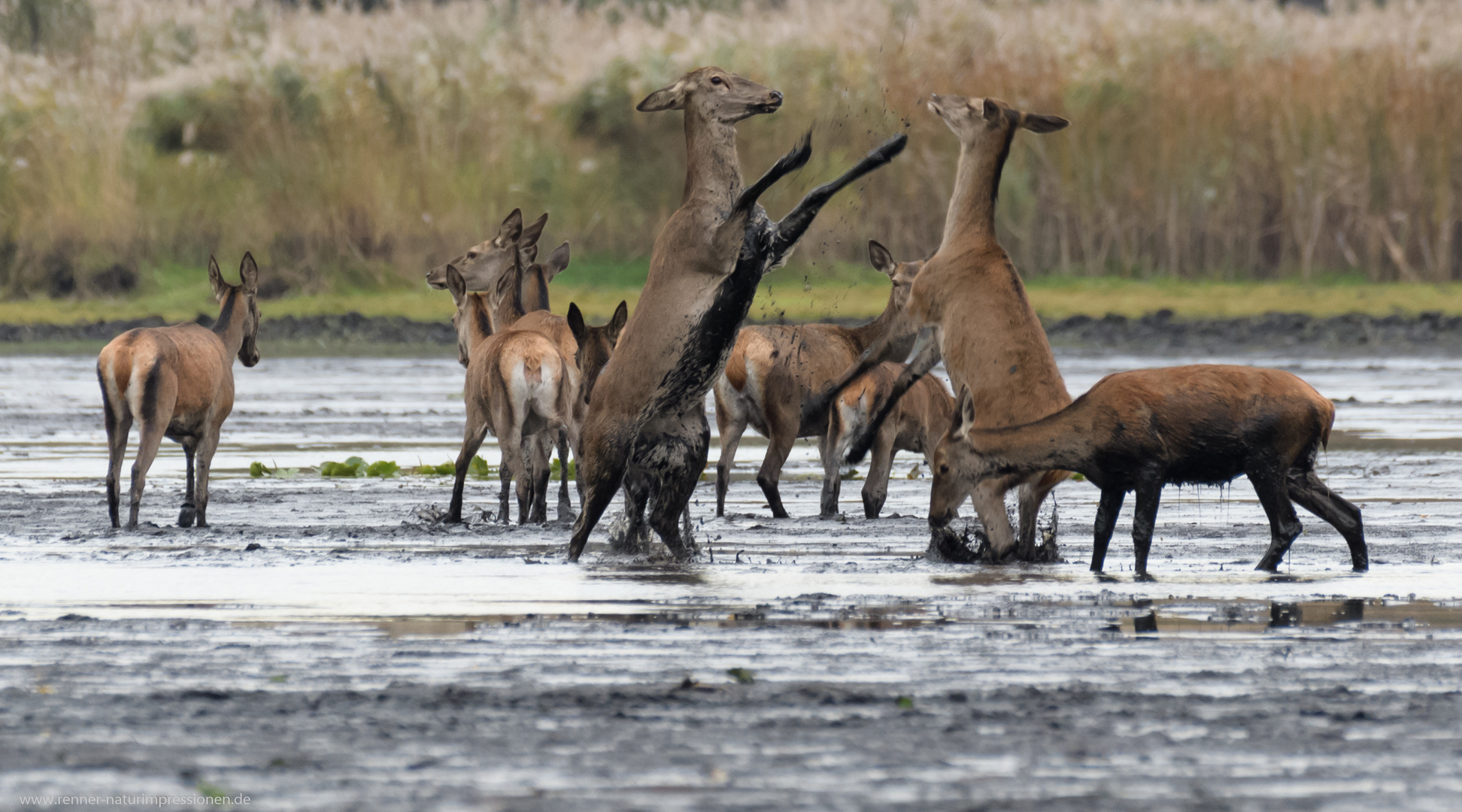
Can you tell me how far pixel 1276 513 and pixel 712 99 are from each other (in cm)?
345

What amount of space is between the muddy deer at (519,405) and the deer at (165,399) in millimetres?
1452

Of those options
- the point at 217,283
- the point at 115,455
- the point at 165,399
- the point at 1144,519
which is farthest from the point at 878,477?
the point at 217,283

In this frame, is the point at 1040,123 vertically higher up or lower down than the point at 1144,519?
higher up

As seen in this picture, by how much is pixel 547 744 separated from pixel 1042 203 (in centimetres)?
2480

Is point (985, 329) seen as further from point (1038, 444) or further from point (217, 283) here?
point (217, 283)

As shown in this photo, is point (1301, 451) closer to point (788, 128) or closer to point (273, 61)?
point (788, 128)

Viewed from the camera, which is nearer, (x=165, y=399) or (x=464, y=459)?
(x=165, y=399)

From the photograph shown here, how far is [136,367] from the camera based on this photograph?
12.6 metres

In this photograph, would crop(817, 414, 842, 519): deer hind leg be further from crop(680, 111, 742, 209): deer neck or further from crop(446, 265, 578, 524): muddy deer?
crop(680, 111, 742, 209): deer neck

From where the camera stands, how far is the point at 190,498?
12.8 meters

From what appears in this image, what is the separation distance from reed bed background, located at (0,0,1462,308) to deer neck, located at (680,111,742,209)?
16.9 metres

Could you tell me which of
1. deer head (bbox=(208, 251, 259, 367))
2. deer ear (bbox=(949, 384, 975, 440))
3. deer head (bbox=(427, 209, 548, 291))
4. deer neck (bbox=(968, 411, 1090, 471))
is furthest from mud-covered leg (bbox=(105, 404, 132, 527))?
deer neck (bbox=(968, 411, 1090, 471))

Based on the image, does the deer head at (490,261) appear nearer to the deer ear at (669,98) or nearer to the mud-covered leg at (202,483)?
the mud-covered leg at (202,483)

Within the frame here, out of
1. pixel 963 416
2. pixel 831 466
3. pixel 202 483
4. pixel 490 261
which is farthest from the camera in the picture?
pixel 490 261
